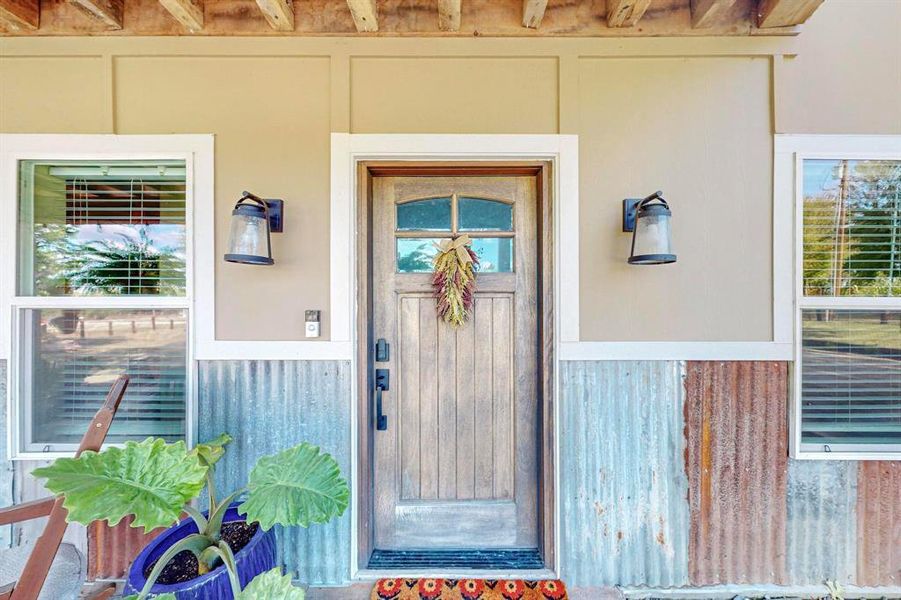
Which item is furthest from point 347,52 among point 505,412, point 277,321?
point 505,412

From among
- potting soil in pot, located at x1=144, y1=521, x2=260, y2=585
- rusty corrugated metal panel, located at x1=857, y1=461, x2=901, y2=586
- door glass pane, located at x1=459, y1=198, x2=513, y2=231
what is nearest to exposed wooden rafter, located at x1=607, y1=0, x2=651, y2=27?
door glass pane, located at x1=459, y1=198, x2=513, y2=231

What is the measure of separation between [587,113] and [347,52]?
1.16 meters

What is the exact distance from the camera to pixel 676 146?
1921mm

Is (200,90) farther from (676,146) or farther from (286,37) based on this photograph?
(676,146)

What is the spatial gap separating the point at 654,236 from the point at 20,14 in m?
2.97

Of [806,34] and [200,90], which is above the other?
[806,34]

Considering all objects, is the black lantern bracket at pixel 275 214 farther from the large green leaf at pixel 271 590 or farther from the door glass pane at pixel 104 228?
the large green leaf at pixel 271 590

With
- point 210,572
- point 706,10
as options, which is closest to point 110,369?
point 210,572

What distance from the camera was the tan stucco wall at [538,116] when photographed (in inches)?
75.1

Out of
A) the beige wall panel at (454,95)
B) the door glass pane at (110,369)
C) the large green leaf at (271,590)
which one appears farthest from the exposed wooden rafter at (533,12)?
the large green leaf at (271,590)

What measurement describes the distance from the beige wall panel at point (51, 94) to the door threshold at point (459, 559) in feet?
8.07

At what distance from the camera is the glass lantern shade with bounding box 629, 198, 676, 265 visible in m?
1.75

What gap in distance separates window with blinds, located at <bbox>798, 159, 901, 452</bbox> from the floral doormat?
4.55ft

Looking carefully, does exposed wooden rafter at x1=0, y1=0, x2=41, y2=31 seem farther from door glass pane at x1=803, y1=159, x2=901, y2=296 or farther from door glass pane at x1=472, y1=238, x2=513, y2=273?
door glass pane at x1=803, y1=159, x2=901, y2=296
